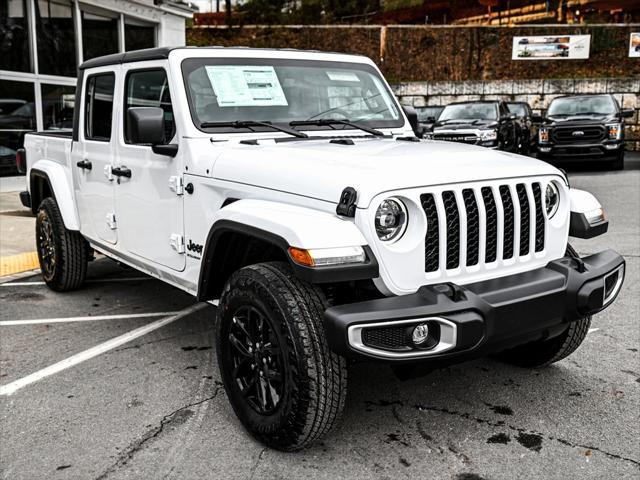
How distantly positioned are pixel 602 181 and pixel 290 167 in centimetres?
1242

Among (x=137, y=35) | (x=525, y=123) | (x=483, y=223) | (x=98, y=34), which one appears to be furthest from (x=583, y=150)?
(x=483, y=223)

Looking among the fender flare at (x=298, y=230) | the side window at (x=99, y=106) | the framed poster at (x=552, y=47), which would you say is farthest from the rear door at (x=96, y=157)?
the framed poster at (x=552, y=47)

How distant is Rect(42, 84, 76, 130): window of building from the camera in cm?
1408

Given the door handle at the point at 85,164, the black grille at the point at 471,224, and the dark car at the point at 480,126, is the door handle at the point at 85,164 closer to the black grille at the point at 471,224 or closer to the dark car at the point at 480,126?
the black grille at the point at 471,224

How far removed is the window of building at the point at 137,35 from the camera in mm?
16422

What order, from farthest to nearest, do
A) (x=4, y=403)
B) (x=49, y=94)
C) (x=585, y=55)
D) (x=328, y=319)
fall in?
(x=585, y=55), (x=49, y=94), (x=4, y=403), (x=328, y=319)

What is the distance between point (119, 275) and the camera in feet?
22.2

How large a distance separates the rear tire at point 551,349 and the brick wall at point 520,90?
80.0ft

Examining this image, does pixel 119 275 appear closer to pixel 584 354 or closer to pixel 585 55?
pixel 584 354

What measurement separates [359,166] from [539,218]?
980 mm

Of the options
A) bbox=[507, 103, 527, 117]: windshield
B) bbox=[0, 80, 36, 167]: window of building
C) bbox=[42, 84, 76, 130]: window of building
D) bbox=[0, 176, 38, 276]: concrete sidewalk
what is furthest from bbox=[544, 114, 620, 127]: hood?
bbox=[0, 176, 38, 276]: concrete sidewalk

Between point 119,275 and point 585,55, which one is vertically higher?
point 585,55

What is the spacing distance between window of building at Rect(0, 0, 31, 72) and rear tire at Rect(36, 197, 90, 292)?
335 inches

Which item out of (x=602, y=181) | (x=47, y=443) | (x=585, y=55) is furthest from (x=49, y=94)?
(x=585, y=55)
